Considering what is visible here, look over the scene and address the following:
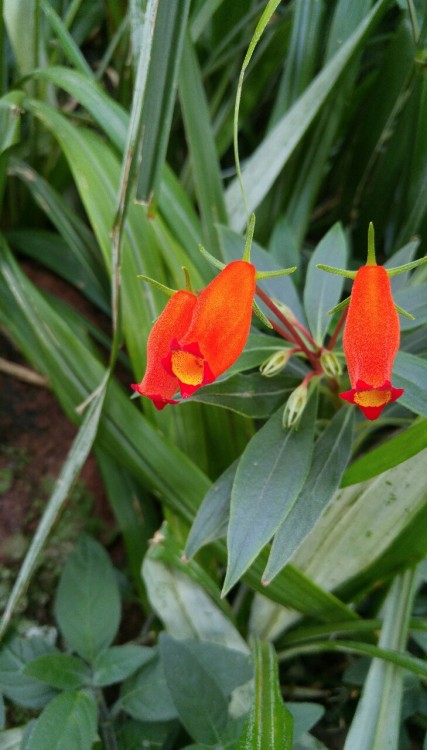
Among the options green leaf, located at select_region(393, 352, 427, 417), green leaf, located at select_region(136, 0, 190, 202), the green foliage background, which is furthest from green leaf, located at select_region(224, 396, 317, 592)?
green leaf, located at select_region(136, 0, 190, 202)

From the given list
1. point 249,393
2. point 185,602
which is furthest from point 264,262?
point 185,602

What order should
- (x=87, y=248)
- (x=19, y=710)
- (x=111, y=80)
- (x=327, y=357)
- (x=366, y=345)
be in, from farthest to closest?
(x=111, y=80), (x=87, y=248), (x=19, y=710), (x=327, y=357), (x=366, y=345)

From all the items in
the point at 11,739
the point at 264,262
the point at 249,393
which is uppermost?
the point at 264,262

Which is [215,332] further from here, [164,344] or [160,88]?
[160,88]

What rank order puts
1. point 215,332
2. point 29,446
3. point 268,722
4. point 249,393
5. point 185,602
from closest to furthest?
point 215,332, point 268,722, point 249,393, point 185,602, point 29,446

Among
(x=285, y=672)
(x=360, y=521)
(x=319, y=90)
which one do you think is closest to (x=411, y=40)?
(x=319, y=90)

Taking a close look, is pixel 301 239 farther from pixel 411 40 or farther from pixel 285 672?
pixel 285 672
